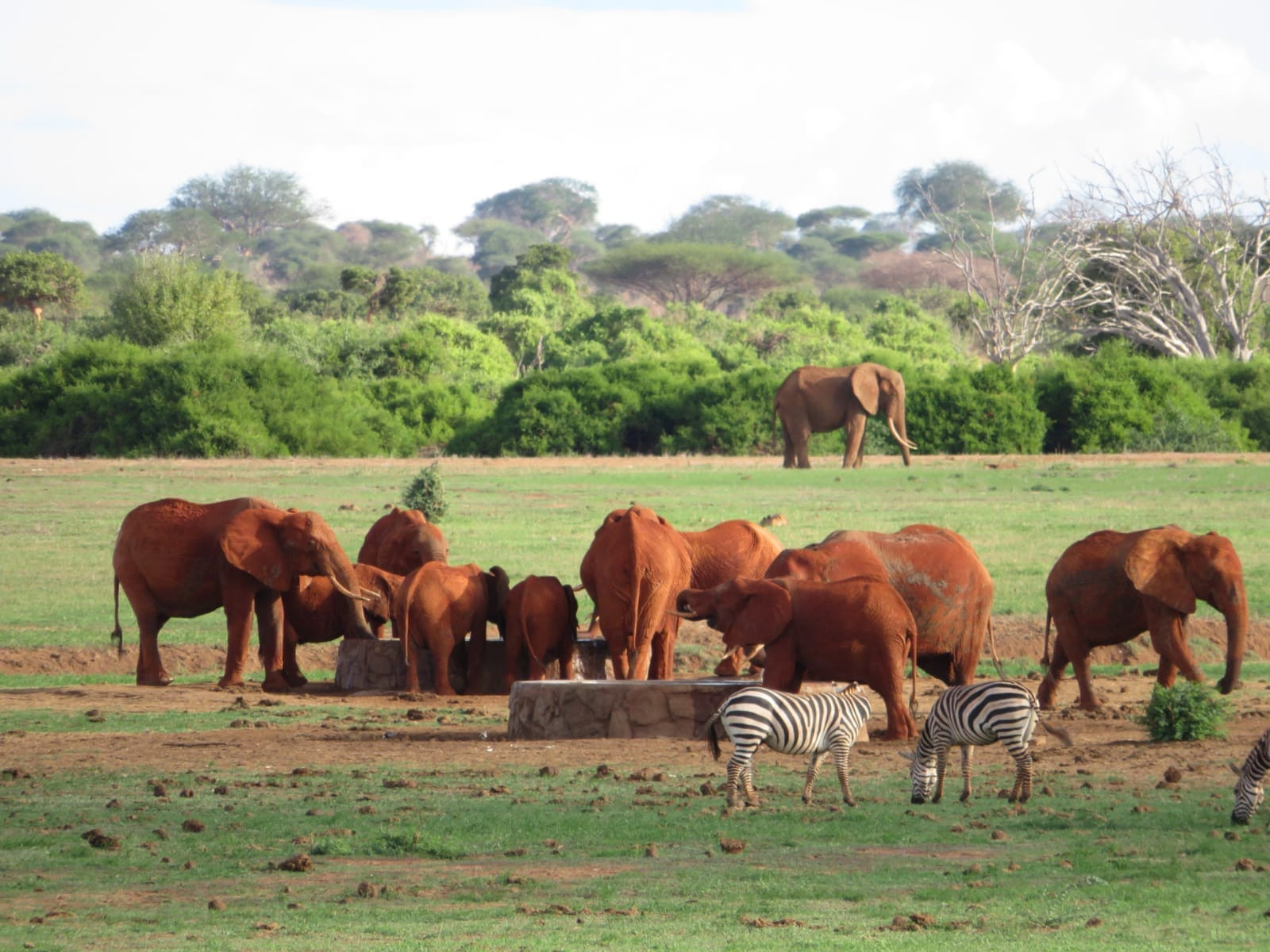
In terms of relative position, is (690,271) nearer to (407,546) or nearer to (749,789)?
(407,546)

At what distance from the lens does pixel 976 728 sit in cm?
978

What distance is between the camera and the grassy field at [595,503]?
21.7m

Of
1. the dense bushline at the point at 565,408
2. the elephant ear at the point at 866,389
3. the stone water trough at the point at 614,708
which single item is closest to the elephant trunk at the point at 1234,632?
the stone water trough at the point at 614,708

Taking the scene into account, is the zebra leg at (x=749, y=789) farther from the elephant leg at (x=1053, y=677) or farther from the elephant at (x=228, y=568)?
the elephant at (x=228, y=568)

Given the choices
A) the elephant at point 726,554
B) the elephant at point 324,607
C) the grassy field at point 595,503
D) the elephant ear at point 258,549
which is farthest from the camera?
the grassy field at point 595,503

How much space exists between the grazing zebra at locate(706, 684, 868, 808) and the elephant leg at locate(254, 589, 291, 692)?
7033mm

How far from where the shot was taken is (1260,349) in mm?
72438

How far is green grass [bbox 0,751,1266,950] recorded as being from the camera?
7.20 metres

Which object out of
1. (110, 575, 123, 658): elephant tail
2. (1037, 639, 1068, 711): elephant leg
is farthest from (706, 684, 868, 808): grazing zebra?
(110, 575, 123, 658): elephant tail

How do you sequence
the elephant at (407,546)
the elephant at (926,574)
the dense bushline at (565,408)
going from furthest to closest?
1. the dense bushline at (565,408)
2. the elephant at (407,546)
3. the elephant at (926,574)

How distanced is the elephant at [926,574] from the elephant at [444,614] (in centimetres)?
307

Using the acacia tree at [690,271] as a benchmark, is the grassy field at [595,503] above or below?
below

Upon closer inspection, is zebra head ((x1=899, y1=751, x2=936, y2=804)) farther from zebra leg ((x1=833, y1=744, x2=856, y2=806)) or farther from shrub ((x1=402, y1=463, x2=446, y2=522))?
shrub ((x1=402, y1=463, x2=446, y2=522))

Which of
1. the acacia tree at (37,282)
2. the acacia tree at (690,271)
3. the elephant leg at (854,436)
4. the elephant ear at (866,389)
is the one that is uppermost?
the acacia tree at (690,271)
